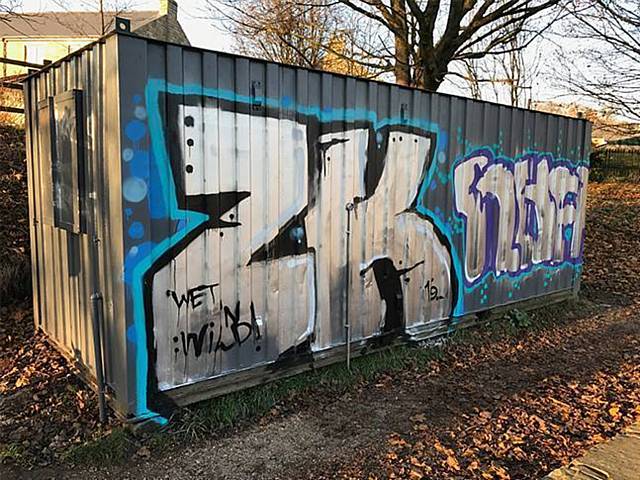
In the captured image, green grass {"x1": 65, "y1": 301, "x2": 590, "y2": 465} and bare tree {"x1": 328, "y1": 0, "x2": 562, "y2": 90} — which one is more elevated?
bare tree {"x1": 328, "y1": 0, "x2": 562, "y2": 90}

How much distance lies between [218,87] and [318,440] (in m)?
2.47

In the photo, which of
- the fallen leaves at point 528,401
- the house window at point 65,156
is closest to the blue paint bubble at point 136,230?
the house window at point 65,156

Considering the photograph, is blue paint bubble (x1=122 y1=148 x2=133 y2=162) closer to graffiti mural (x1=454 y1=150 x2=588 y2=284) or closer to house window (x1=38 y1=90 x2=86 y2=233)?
house window (x1=38 y1=90 x2=86 y2=233)

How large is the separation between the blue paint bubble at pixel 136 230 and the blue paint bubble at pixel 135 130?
1.72 feet

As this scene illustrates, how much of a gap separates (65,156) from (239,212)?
4.58 ft

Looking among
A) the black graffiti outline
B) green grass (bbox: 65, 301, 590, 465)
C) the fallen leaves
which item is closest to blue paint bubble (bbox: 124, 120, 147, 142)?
the black graffiti outline

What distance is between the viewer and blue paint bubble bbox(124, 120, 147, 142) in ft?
10.9

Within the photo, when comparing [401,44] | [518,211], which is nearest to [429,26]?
[401,44]

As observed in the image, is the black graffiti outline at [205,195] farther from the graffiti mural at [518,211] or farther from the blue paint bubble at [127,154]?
the graffiti mural at [518,211]

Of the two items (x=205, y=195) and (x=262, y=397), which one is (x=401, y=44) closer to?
(x=205, y=195)

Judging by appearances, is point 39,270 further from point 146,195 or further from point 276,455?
point 276,455

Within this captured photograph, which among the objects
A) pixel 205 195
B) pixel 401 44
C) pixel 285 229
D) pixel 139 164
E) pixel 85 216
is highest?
pixel 401 44

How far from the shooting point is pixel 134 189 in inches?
133

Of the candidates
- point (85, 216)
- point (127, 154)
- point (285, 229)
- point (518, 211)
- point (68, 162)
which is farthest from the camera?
point (518, 211)
